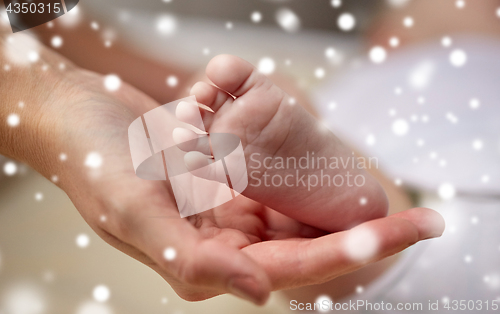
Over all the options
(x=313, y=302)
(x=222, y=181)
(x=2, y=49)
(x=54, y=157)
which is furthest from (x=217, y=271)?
(x=2, y=49)

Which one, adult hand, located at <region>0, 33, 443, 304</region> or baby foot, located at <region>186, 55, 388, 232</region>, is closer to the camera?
adult hand, located at <region>0, 33, 443, 304</region>

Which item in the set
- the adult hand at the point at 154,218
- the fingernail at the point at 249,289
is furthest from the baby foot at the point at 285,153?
the fingernail at the point at 249,289

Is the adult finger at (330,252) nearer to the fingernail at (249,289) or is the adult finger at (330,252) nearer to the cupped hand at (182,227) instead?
the cupped hand at (182,227)

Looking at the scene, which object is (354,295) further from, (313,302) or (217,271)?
(217,271)

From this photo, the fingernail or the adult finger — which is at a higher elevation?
the fingernail

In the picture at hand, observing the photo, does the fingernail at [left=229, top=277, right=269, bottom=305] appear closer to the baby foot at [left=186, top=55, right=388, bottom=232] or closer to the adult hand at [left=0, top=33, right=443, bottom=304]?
the adult hand at [left=0, top=33, right=443, bottom=304]

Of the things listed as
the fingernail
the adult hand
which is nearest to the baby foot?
the adult hand

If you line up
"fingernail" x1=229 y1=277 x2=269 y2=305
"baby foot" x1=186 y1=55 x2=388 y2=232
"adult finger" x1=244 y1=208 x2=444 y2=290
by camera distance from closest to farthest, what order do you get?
1. "fingernail" x1=229 y1=277 x2=269 y2=305
2. "adult finger" x1=244 y1=208 x2=444 y2=290
3. "baby foot" x1=186 y1=55 x2=388 y2=232
